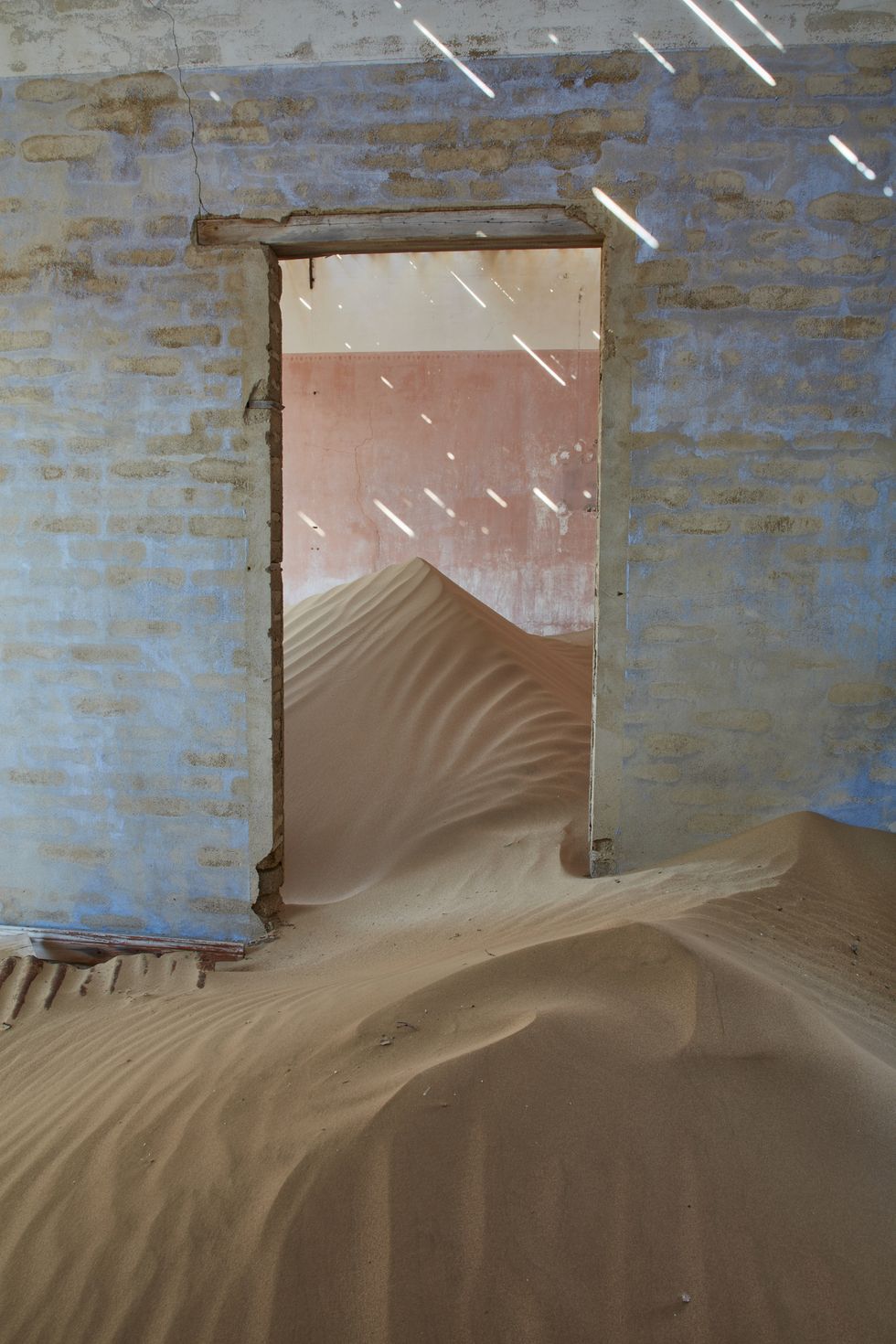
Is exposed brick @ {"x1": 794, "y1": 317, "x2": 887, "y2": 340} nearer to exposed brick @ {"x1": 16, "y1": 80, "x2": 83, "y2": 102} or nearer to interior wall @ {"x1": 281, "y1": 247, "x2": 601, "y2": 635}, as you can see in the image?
exposed brick @ {"x1": 16, "y1": 80, "x2": 83, "y2": 102}

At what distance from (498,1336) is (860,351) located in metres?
3.60

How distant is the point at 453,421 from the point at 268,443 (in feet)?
23.4

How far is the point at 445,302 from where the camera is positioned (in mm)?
10969

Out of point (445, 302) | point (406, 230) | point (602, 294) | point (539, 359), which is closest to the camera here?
point (602, 294)

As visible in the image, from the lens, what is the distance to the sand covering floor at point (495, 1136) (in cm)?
169

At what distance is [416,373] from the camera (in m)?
11.1

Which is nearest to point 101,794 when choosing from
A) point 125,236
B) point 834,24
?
point 125,236

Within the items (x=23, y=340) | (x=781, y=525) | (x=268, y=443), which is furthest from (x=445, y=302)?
(x=781, y=525)

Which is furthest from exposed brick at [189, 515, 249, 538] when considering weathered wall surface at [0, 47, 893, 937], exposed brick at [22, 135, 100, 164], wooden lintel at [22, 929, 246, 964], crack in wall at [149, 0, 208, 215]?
wooden lintel at [22, 929, 246, 964]

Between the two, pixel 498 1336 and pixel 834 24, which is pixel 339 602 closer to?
pixel 834 24

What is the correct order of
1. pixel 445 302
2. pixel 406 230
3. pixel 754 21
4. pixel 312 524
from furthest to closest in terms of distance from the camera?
pixel 312 524
pixel 445 302
pixel 406 230
pixel 754 21

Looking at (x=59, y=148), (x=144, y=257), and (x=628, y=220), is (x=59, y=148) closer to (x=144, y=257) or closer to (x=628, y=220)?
(x=144, y=257)

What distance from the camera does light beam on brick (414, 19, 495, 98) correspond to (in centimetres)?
390

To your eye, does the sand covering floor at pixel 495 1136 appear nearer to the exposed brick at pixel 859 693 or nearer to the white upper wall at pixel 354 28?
the exposed brick at pixel 859 693
